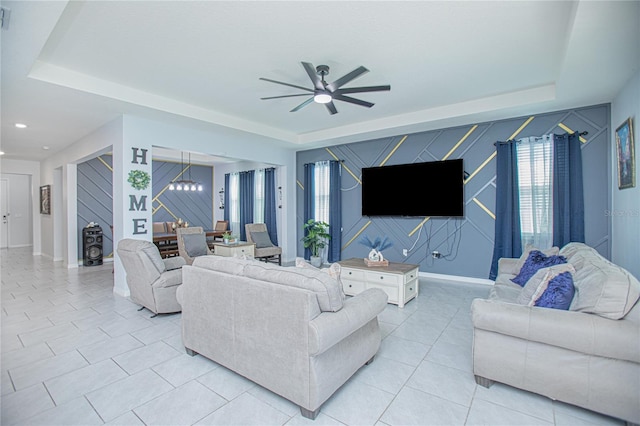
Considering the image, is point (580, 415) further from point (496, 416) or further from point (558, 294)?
point (558, 294)

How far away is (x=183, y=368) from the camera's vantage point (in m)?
2.58

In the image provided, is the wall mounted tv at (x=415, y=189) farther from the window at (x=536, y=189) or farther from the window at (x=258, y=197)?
the window at (x=258, y=197)

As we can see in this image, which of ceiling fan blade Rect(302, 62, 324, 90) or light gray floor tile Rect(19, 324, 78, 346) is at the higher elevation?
ceiling fan blade Rect(302, 62, 324, 90)

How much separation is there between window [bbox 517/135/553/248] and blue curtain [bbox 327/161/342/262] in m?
3.41

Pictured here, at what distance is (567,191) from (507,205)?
778mm

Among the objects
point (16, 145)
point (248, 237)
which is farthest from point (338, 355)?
point (16, 145)

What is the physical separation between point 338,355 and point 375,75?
326 centimetres

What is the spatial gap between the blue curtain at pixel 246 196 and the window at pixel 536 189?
248 inches

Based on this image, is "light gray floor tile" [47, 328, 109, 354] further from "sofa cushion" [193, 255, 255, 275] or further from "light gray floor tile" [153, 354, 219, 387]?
"sofa cushion" [193, 255, 255, 275]

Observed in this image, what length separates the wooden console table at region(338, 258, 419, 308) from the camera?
414 centimetres

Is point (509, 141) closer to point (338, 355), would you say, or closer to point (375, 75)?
point (375, 75)

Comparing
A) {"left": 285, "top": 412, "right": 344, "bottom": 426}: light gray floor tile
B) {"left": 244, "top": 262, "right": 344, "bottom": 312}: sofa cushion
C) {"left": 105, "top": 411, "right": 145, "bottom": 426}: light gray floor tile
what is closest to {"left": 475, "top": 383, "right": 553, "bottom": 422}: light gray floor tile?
{"left": 285, "top": 412, "right": 344, "bottom": 426}: light gray floor tile

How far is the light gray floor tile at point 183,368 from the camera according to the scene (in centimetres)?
243

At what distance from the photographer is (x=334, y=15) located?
8.65 ft
